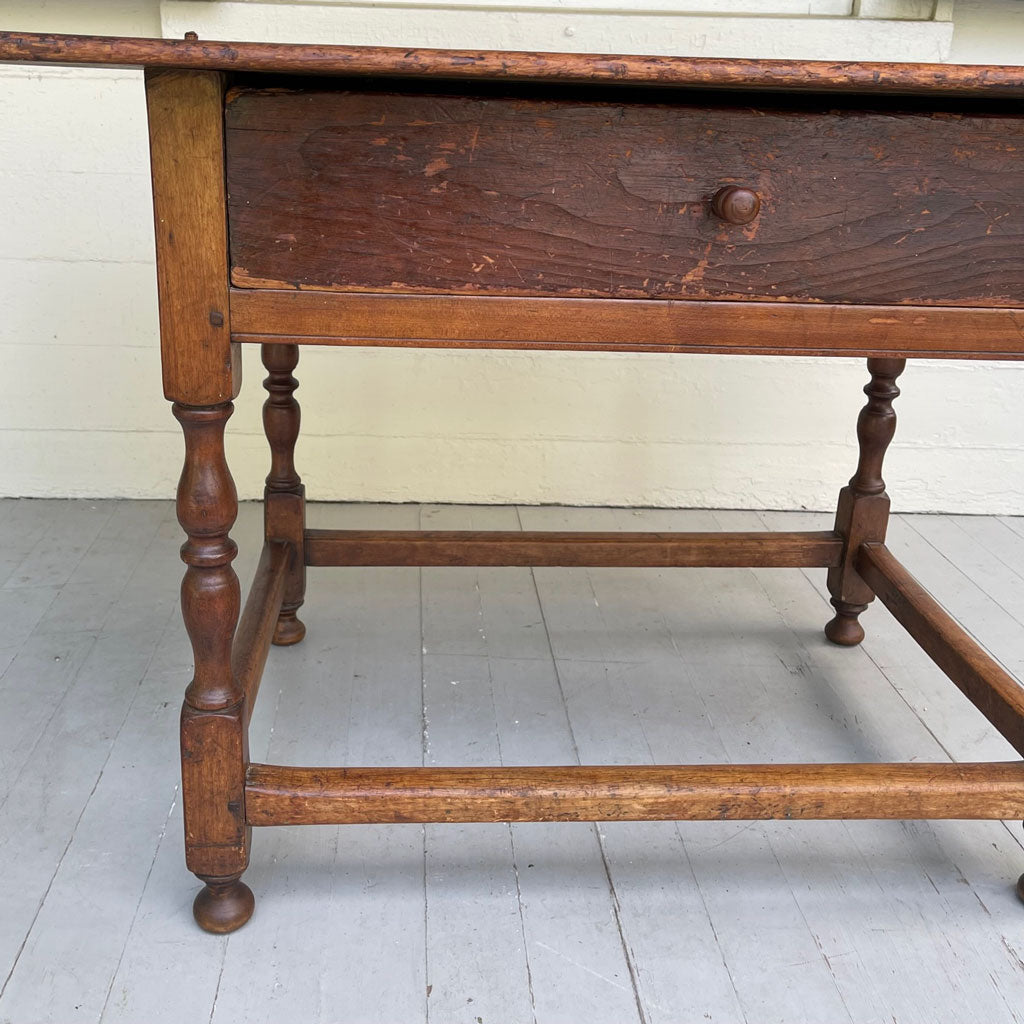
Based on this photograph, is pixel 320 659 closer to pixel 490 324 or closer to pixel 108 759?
pixel 108 759

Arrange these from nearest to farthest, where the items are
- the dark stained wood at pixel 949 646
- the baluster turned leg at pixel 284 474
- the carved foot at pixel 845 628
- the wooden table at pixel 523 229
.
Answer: the wooden table at pixel 523 229, the dark stained wood at pixel 949 646, the baluster turned leg at pixel 284 474, the carved foot at pixel 845 628

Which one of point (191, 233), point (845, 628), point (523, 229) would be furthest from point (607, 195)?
point (845, 628)

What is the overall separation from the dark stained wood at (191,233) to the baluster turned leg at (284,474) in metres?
0.77

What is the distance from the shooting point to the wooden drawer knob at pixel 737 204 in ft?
3.78

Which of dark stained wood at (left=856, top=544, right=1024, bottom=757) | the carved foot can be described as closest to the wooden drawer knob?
dark stained wood at (left=856, top=544, right=1024, bottom=757)

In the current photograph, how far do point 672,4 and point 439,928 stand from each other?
2111 mm

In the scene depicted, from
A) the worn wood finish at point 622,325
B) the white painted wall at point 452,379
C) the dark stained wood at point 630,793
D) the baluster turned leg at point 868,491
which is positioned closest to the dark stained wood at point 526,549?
the baluster turned leg at point 868,491

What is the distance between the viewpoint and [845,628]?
2.16 meters

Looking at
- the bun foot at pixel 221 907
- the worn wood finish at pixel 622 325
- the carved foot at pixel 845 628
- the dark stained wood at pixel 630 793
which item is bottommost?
the carved foot at pixel 845 628

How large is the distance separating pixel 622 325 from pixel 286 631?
1.09 metres

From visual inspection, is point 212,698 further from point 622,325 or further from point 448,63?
point 448,63

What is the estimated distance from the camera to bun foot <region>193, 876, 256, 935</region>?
4.38 feet

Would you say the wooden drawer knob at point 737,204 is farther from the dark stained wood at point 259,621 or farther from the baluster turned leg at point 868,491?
the baluster turned leg at point 868,491

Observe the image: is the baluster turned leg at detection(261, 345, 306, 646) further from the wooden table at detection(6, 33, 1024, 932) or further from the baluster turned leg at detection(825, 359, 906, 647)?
the baluster turned leg at detection(825, 359, 906, 647)
